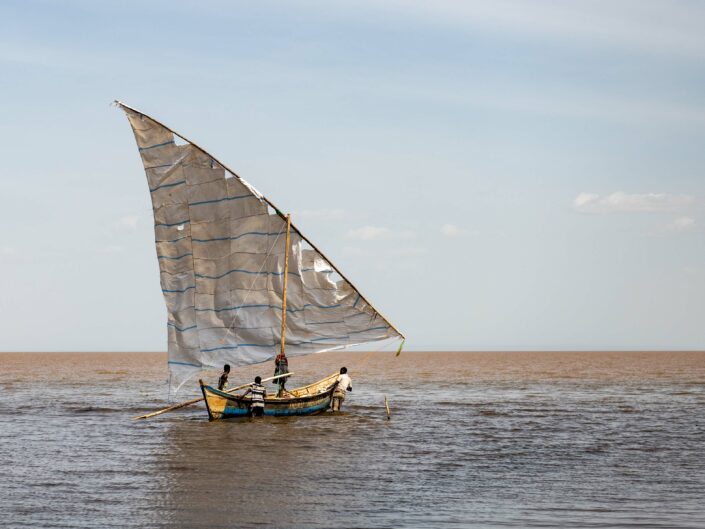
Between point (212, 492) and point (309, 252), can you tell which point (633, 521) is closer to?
point (212, 492)

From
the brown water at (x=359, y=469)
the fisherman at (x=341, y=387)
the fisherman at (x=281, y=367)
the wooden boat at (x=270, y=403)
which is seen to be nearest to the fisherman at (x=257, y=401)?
the wooden boat at (x=270, y=403)

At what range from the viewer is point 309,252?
32.6 metres

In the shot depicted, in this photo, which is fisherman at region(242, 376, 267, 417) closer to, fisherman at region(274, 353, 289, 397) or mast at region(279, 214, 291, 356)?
fisherman at region(274, 353, 289, 397)

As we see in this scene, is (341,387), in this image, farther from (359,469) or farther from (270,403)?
(359,469)

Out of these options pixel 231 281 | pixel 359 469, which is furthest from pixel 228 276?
pixel 359 469

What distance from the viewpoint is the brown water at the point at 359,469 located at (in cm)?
1678

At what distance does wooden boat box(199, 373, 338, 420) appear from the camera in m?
31.7

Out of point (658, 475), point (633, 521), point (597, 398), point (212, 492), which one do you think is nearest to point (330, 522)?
point (212, 492)

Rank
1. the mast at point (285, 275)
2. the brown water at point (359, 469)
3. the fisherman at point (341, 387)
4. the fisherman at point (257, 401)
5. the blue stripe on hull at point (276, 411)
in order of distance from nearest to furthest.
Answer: the brown water at point (359, 469)
the fisherman at point (257, 401)
the blue stripe on hull at point (276, 411)
the mast at point (285, 275)
the fisherman at point (341, 387)

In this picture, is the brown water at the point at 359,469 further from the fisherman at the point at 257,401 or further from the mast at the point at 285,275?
the mast at the point at 285,275

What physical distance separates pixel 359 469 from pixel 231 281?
11578mm

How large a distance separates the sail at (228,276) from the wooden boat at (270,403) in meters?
1.31

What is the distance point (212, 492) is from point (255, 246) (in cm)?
1431

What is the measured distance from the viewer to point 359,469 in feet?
73.6
